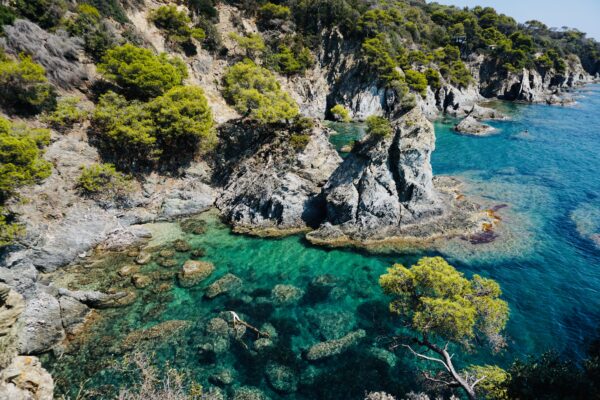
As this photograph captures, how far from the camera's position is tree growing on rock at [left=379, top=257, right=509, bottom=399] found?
50.7 feet

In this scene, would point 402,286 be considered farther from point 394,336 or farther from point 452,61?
point 452,61

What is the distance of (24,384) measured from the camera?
1491 cm

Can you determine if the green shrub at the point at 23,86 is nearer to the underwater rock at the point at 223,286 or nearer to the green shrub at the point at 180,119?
the green shrub at the point at 180,119

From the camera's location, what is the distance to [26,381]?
49.7 feet

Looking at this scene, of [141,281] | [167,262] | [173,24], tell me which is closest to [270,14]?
[173,24]

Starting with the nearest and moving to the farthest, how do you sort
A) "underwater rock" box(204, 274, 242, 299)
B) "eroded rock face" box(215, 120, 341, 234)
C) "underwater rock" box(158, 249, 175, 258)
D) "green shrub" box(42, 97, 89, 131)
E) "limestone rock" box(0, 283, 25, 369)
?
"limestone rock" box(0, 283, 25, 369) → "underwater rock" box(204, 274, 242, 299) → "underwater rock" box(158, 249, 175, 258) → "green shrub" box(42, 97, 89, 131) → "eroded rock face" box(215, 120, 341, 234)

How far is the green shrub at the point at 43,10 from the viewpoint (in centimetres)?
3625

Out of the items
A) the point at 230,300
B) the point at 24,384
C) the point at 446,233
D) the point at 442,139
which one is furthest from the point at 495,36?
the point at 24,384

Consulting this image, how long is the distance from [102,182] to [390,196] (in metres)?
30.7

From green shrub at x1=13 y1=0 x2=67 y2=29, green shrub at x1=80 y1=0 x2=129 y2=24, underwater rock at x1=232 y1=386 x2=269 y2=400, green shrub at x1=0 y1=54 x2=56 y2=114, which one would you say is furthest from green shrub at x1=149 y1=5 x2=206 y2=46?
underwater rock at x1=232 y1=386 x2=269 y2=400

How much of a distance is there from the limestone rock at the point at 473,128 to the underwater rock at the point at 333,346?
62.3 m

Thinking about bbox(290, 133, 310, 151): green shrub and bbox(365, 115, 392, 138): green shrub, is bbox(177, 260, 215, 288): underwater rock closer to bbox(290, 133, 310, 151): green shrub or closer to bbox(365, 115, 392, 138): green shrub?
bbox(290, 133, 310, 151): green shrub

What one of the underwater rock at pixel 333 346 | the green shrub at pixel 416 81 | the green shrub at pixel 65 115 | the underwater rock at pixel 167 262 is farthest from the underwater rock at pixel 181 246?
the green shrub at pixel 416 81

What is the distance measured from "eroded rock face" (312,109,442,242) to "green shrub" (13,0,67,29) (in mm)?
41478
